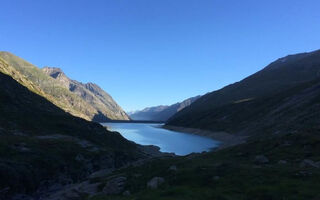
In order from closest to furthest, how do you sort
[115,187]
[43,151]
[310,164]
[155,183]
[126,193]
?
[126,193] → [155,183] → [115,187] → [310,164] → [43,151]

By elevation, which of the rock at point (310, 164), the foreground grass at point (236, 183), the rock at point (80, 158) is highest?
the rock at point (80, 158)

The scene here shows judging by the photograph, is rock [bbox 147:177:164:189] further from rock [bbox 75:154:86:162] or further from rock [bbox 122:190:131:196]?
rock [bbox 75:154:86:162]

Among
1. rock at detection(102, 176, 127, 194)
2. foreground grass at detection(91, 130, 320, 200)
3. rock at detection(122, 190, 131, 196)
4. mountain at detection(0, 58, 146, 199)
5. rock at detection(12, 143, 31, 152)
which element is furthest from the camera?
rock at detection(12, 143, 31, 152)

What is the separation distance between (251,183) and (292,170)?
22.9 feet

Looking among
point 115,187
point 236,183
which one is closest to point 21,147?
point 115,187

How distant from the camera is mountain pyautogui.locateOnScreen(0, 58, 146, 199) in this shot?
1796 inches

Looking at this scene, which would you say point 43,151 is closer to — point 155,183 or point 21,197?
point 21,197

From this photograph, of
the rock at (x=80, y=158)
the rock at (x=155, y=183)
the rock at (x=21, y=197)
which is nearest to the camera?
the rock at (x=155, y=183)

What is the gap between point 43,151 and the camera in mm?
59688

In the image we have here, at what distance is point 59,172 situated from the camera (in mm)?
54750

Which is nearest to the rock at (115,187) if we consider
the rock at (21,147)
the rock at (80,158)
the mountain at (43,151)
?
the mountain at (43,151)

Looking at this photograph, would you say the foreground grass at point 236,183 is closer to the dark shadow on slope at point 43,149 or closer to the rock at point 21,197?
the rock at point 21,197

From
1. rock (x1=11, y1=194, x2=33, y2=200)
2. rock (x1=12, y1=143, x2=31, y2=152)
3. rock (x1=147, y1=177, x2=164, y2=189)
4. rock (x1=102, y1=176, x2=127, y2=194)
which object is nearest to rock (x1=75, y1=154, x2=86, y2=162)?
rock (x1=12, y1=143, x2=31, y2=152)

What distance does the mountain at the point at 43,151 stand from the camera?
150ft
